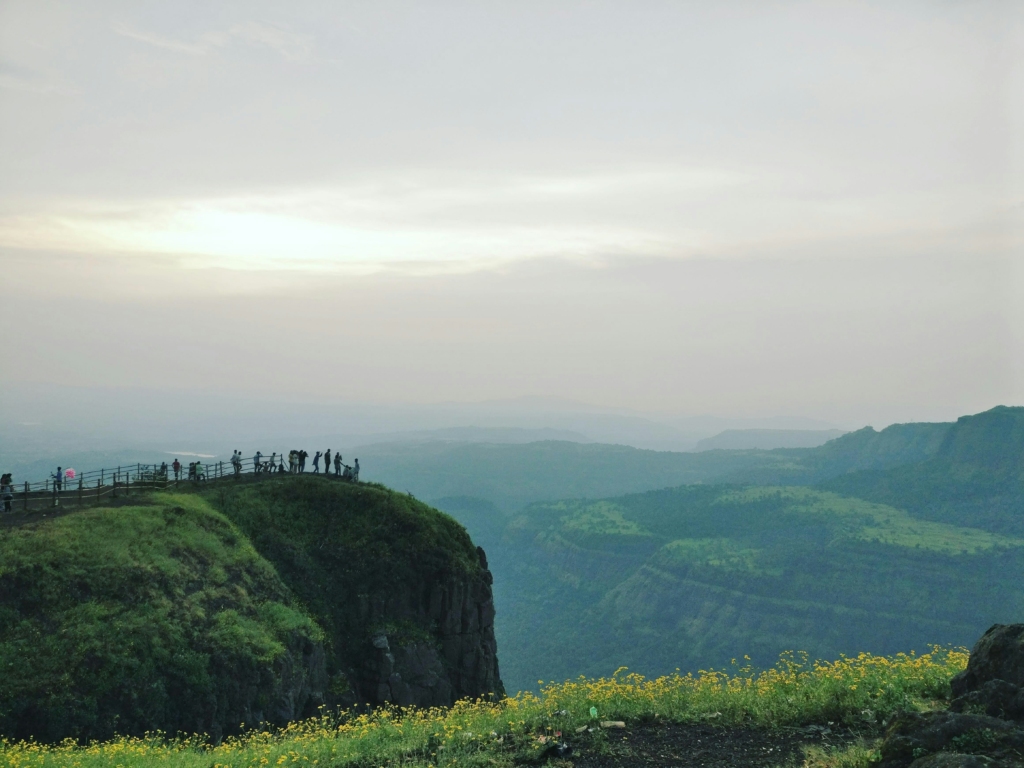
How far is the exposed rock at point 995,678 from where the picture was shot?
15367 mm

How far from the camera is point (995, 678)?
16.5m

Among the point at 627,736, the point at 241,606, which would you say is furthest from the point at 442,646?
the point at 627,736

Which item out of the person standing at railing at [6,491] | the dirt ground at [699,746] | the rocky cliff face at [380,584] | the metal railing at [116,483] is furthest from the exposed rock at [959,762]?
the person standing at railing at [6,491]

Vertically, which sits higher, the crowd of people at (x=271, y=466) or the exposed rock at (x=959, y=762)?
the crowd of people at (x=271, y=466)

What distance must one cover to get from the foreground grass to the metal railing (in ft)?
82.6

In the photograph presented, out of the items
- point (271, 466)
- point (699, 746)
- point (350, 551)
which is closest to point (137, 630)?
point (350, 551)

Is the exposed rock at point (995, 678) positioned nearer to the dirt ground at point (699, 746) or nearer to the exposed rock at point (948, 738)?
the exposed rock at point (948, 738)

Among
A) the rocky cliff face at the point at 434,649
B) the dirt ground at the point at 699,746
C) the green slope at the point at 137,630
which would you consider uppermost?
the dirt ground at the point at 699,746

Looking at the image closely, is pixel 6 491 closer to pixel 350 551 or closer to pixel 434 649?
pixel 350 551

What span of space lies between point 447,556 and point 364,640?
867cm

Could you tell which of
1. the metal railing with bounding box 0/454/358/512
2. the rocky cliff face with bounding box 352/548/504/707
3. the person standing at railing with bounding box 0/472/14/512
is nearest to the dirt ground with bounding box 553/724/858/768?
the rocky cliff face with bounding box 352/548/504/707

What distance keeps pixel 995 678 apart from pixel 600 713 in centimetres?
947

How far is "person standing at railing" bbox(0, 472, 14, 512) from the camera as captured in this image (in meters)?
43.9

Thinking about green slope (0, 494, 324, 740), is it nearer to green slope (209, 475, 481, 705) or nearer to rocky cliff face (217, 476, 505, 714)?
green slope (209, 475, 481, 705)
